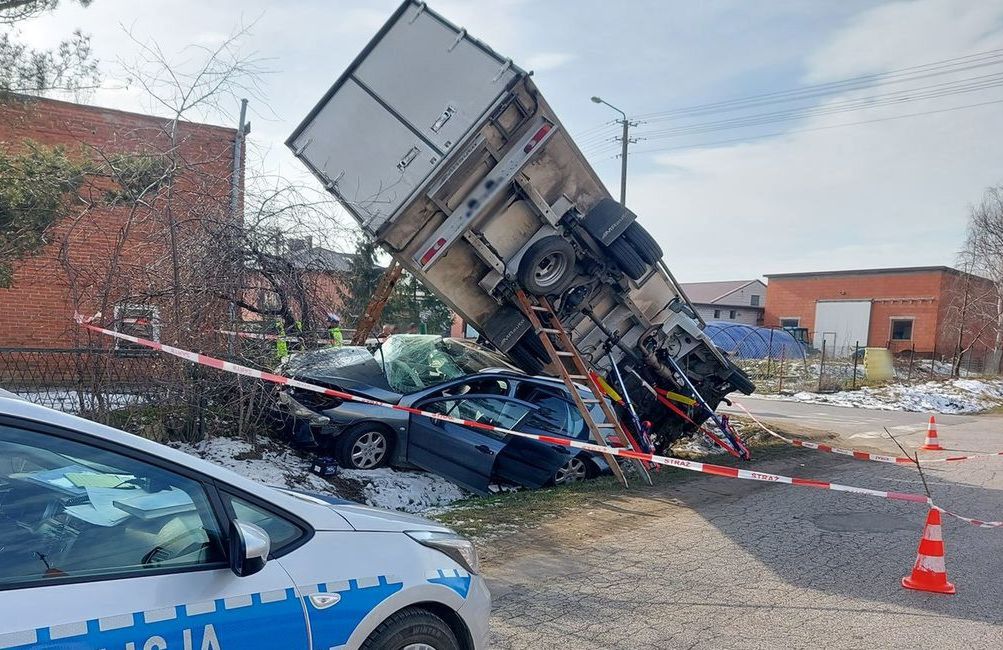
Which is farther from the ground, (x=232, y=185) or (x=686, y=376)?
(x=232, y=185)

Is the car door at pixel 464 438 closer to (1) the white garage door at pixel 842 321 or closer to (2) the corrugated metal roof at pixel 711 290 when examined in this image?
(1) the white garage door at pixel 842 321

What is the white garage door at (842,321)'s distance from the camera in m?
46.6

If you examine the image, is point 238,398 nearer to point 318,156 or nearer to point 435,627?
point 318,156

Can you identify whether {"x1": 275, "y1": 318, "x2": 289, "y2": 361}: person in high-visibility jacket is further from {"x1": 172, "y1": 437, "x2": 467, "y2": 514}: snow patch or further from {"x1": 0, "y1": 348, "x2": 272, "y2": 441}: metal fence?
{"x1": 172, "y1": 437, "x2": 467, "y2": 514}: snow patch

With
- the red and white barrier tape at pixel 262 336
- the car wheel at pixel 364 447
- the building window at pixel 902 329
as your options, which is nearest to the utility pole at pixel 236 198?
the red and white barrier tape at pixel 262 336

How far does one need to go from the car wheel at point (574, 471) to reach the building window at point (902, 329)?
42729 mm

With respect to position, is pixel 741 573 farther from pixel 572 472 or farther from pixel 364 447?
pixel 364 447

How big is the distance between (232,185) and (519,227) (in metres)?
3.39

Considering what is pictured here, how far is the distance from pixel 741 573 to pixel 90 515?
15.4 feet

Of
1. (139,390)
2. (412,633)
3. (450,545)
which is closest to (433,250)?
(139,390)

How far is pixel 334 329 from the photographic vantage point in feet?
31.0

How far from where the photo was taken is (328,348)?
29.9 feet

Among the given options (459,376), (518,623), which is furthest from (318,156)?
(518,623)

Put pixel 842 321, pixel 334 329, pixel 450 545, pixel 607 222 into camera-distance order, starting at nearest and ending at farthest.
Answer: pixel 450 545, pixel 607 222, pixel 334 329, pixel 842 321
